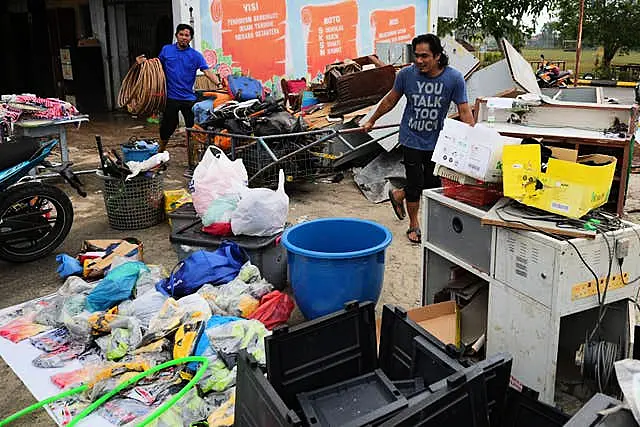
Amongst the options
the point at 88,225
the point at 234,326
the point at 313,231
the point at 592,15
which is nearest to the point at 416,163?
the point at 313,231

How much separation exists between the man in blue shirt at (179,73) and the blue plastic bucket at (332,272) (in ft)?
12.0

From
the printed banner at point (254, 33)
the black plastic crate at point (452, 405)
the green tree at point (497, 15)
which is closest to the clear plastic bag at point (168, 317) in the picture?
the black plastic crate at point (452, 405)

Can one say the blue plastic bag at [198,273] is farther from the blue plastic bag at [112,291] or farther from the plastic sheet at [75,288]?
the plastic sheet at [75,288]

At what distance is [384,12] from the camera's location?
10938mm

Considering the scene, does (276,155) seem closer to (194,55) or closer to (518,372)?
(194,55)

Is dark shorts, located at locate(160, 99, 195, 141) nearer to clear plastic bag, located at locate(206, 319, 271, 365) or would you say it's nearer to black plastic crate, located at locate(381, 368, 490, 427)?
clear plastic bag, located at locate(206, 319, 271, 365)

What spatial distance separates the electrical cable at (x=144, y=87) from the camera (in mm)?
6246

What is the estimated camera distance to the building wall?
8.80m

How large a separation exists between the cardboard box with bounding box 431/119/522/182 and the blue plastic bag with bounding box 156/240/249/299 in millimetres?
1452

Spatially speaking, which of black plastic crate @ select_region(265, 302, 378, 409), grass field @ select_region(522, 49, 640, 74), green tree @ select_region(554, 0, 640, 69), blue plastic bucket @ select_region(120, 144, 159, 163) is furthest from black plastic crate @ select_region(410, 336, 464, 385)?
green tree @ select_region(554, 0, 640, 69)

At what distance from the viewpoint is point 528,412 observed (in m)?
2.11

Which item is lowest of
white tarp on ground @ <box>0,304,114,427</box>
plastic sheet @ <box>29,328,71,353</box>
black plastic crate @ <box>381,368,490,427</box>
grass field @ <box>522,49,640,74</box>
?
white tarp on ground @ <box>0,304,114,427</box>

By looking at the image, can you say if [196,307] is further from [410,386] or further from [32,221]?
[32,221]

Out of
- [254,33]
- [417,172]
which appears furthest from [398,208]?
[254,33]
